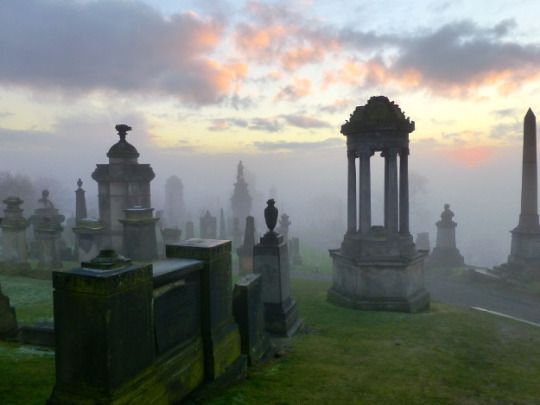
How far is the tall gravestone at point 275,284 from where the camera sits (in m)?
8.61

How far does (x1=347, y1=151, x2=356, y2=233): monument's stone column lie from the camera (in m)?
13.3

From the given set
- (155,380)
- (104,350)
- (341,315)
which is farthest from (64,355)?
(341,315)

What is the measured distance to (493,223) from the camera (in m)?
118

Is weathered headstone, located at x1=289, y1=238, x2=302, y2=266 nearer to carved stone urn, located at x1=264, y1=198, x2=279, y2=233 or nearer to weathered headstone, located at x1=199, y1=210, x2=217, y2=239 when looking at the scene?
weathered headstone, located at x1=199, y1=210, x2=217, y2=239

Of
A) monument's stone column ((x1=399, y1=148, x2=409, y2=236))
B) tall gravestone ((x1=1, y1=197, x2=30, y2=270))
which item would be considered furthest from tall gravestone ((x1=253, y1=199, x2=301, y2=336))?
tall gravestone ((x1=1, y1=197, x2=30, y2=270))

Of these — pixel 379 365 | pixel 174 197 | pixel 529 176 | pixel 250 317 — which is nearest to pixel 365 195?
pixel 379 365

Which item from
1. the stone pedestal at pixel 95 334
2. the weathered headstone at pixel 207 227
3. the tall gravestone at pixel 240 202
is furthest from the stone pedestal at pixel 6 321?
the tall gravestone at pixel 240 202

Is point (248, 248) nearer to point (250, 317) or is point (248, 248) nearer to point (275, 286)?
point (275, 286)

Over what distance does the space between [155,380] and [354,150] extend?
10601 millimetres

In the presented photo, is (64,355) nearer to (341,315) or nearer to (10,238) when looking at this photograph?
(341,315)

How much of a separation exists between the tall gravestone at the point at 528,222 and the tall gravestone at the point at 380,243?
973 centimetres

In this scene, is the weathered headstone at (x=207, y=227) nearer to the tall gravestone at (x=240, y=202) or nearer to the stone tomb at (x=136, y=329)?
the tall gravestone at (x=240, y=202)

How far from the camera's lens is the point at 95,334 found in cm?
315

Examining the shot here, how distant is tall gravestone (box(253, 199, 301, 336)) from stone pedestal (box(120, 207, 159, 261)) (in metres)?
7.29
